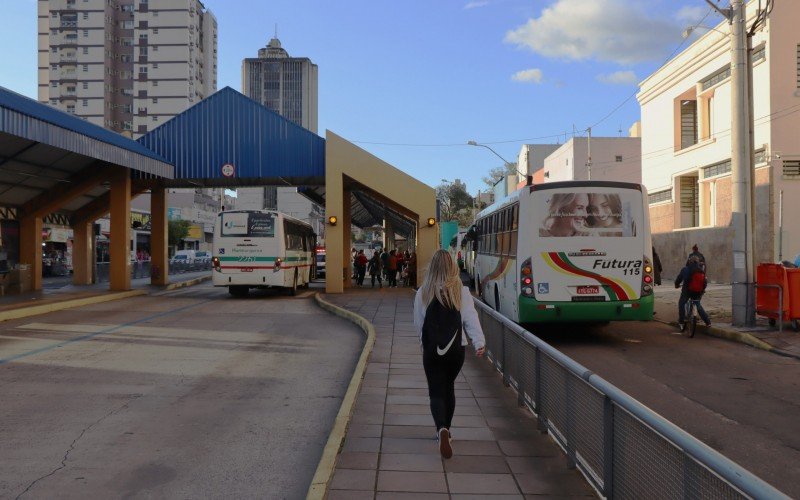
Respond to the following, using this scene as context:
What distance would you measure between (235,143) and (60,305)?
33.3 feet

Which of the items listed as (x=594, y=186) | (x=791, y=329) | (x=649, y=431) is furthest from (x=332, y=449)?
(x=791, y=329)

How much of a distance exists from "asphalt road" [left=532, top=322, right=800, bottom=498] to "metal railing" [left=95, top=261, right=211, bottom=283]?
23.6m

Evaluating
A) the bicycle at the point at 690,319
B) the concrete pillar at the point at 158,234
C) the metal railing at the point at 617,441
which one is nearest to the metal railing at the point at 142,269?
the concrete pillar at the point at 158,234

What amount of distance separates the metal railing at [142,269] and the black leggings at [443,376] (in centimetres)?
2684

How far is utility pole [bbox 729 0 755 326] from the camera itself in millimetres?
14016

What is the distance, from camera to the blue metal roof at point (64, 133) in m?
15.7

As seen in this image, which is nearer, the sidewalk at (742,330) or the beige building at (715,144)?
the sidewalk at (742,330)

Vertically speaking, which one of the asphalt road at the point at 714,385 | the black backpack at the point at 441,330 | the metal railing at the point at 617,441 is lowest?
the asphalt road at the point at 714,385

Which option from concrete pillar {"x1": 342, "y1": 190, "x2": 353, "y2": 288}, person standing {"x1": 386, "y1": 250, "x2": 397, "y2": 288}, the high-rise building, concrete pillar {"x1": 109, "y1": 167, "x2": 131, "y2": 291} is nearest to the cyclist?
person standing {"x1": 386, "y1": 250, "x2": 397, "y2": 288}

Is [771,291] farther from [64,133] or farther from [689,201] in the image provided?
[689,201]

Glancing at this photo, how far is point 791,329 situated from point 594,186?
526 centimetres

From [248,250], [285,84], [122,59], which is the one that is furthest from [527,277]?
[285,84]

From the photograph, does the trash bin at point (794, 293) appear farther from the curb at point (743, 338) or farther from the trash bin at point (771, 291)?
the curb at point (743, 338)

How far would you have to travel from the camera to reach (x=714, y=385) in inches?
355
